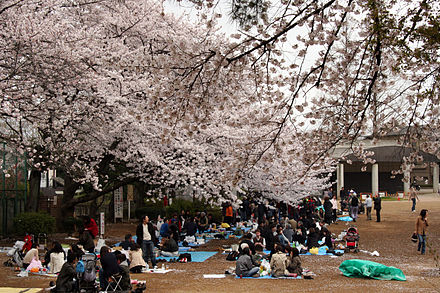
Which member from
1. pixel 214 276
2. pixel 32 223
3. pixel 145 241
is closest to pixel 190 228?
pixel 145 241

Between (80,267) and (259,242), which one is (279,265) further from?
(80,267)

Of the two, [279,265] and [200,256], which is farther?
[200,256]

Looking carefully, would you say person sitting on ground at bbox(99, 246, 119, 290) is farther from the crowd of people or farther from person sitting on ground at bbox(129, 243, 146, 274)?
person sitting on ground at bbox(129, 243, 146, 274)

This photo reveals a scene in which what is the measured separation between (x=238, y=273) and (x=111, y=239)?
856 centimetres

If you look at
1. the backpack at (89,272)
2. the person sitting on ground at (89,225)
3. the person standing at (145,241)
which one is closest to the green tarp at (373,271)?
the person standing at (145,241)

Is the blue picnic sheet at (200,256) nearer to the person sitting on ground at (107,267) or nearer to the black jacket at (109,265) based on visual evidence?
the person sitting on ground at (107,267)

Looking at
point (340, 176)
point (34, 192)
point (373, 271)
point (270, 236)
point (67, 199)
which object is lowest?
point (373, 271)

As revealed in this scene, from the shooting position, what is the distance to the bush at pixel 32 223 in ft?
55.5

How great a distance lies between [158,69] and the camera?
6.54 m

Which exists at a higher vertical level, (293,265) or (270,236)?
(270,236)

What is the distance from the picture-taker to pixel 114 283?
Answer: 9.27 meters

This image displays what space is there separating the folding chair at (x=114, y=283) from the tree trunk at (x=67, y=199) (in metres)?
10.2

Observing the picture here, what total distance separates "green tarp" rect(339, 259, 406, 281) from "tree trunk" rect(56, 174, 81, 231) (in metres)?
11.5

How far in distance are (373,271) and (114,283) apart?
5868 mm
